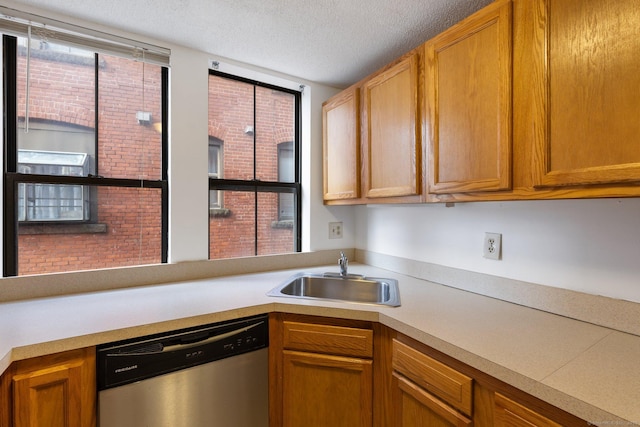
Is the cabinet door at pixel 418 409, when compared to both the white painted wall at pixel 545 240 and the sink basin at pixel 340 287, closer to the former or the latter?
the sink basin at pixel 340 287

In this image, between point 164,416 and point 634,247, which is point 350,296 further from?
point 634,247

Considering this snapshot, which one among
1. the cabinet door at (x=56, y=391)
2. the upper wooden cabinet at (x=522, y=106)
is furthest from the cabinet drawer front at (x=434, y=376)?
the cabinet door at (x=56, y=391)

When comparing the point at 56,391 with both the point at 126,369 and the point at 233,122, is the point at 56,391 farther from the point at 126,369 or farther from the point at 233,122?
the point at 233,122

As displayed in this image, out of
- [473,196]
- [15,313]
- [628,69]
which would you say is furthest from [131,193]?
[628,69]

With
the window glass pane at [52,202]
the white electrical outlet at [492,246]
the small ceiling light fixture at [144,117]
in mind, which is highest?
the small ceiling light fixture at [144,117]

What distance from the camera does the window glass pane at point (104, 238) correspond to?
1.50m

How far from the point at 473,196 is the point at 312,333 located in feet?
2.96

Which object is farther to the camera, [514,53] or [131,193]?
[131,193]

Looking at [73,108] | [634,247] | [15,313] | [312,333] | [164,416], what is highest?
[73,108]

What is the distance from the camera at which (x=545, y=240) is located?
1299 millimetres

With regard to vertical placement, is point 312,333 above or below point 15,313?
below

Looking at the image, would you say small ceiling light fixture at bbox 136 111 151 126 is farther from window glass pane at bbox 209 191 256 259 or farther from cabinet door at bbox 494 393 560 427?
cabinet door at bbox 494 393 560 427

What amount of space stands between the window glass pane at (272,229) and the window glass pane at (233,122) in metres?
0.22

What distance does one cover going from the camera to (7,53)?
1449 mm
